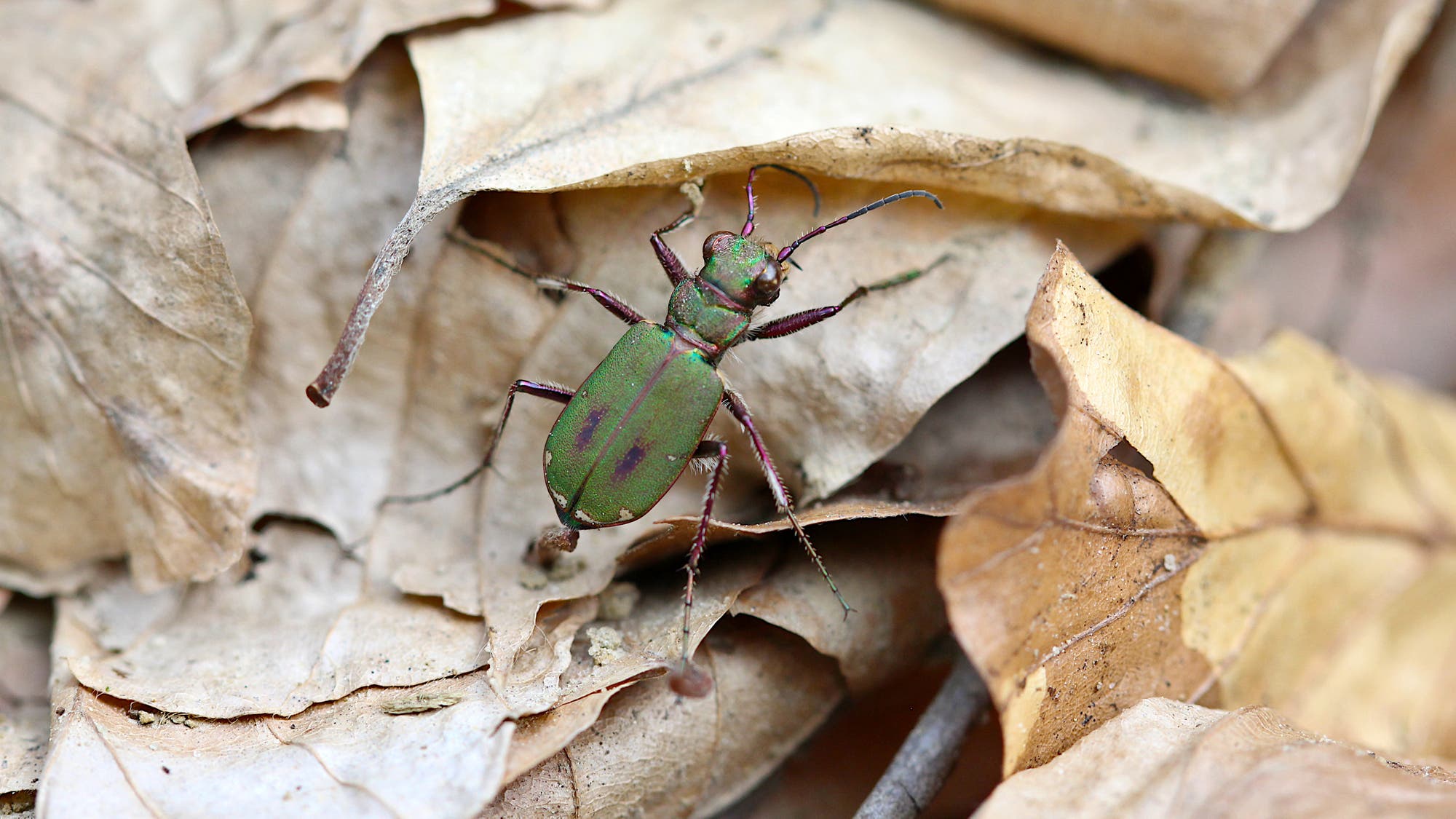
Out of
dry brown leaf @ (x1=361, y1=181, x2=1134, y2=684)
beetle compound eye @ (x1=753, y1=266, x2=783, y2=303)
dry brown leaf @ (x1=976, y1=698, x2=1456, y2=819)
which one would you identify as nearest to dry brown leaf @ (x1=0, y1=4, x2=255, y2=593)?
dry brown leaf @ (x1=361, y1=181, x2=1134, y2=684)

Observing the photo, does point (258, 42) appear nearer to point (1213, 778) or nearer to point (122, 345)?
point (122, 345)

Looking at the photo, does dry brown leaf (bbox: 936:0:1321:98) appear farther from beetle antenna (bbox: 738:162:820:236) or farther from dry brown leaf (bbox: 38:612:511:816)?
dry brown leaf (bbox: 38:612:511:816)

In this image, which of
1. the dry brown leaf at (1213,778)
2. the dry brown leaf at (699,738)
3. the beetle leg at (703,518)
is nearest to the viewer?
the dry brown leaf at (1213,778)

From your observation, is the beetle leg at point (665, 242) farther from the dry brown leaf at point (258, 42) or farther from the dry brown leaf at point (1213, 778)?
the dry brown leaf at point (1213, 778)

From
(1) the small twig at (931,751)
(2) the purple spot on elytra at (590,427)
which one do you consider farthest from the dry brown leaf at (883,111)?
(1) the small twig at (931,751)

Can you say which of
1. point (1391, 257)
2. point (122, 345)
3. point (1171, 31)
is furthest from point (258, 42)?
point (1391, 257)

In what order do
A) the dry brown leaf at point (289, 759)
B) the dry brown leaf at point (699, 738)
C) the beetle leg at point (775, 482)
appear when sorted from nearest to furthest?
the dry brown leaf at point (289, 759), the dry brown leaf at point (699, 738), the beetle leg at point (775, 482)

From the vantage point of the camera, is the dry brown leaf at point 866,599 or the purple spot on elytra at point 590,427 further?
the purple spot on elytra at point 590,427
